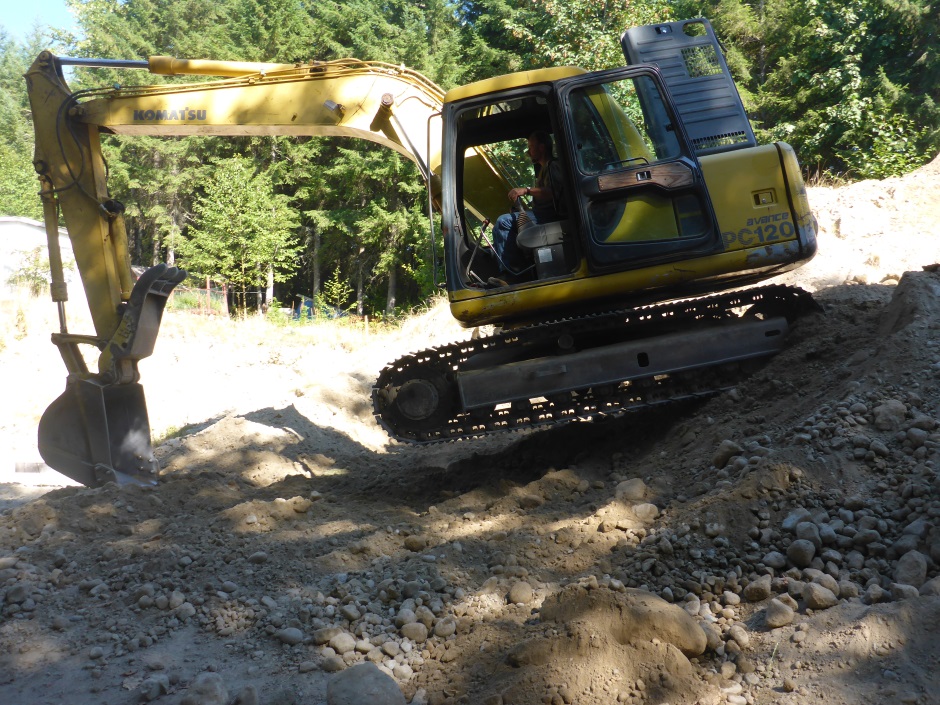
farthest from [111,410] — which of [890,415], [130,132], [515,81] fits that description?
[890,415]

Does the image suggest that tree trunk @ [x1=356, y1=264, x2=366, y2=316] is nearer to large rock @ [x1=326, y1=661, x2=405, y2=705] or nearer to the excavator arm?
the excavator arm

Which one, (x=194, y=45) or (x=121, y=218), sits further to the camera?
(x=194, y=45)

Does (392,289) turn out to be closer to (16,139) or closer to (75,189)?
(75,189)

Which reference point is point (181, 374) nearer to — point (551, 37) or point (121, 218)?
point (121, 218)

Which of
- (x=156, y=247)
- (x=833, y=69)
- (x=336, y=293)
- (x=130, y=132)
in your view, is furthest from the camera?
(x=156, y=247)

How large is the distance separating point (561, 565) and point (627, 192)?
271 cm

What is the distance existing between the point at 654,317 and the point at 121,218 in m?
4.29

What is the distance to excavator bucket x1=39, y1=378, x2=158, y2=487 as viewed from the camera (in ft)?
20.1

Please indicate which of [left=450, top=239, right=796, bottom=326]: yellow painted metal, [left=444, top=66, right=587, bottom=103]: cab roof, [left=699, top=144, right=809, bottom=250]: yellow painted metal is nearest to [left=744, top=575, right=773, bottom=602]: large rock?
[left=450, top=239, right=796, bottom=326]: yellow painted metal

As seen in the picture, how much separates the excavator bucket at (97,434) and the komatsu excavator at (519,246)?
0.01 m

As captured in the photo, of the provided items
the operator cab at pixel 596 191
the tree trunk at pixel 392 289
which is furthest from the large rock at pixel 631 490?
the tree trunk at pixel 392 289

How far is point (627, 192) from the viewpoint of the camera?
5684 millimetres

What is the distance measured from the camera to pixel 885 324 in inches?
224

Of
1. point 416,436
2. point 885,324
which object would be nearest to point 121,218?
point 416,436
